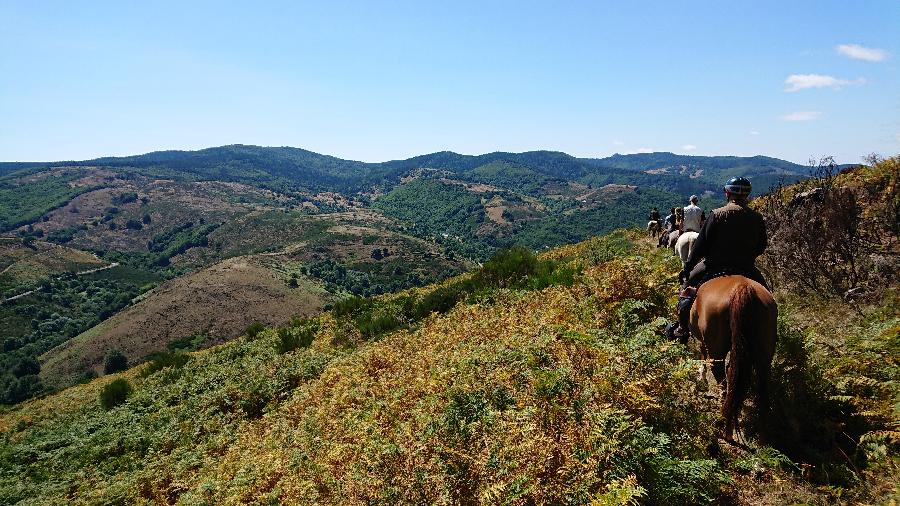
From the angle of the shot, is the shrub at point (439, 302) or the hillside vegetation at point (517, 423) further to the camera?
the shrub at point (439, 302)

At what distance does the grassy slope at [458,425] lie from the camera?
4348mm

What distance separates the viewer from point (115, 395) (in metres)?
19.1

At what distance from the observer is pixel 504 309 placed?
13.2 m

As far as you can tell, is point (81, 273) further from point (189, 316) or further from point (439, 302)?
point (439, 302)

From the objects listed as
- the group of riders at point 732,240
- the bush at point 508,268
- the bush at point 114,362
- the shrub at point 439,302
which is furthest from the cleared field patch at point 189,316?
the group of riders at point 732,240

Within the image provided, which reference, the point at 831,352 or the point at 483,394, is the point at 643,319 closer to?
the point at 831,352

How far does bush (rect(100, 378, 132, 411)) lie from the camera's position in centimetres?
1872

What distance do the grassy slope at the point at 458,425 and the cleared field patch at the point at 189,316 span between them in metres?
80.2

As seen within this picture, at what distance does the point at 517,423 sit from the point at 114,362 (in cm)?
10019

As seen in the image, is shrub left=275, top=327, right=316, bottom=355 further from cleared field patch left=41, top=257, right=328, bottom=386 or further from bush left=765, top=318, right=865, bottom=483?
cleared field patch left=41, top=257, right=328, bottom=386

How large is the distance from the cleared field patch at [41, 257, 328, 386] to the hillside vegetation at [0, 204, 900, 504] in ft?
268

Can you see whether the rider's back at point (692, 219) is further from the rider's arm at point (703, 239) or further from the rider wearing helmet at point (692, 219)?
the rider's arm at point (703, 239)

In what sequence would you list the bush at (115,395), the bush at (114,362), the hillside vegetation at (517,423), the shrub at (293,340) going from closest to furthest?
the hillside vegetation at (517,423) → the bush at (115,395) → the shrub at (293,340) → the bush at (114,362)

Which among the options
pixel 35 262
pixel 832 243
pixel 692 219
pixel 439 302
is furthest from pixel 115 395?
pixel 35 262
